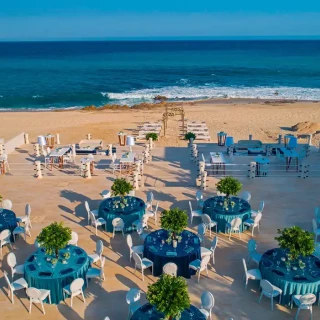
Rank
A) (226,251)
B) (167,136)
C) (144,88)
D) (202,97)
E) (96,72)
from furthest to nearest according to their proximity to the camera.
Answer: (96,72)
(144,88)
(202,97)
(167,136)
(226,251)

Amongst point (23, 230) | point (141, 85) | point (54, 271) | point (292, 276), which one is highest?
point (292, 276)

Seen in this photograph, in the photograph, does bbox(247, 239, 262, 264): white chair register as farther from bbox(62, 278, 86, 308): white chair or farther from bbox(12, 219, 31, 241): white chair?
bbox(12, 219, 31, 241): white chair

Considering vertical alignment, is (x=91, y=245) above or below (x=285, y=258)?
below

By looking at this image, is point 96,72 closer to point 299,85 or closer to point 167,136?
point 299,85

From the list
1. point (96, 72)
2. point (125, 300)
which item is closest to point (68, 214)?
point (125, 300)

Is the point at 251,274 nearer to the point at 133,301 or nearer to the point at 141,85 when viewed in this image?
the point at 133,301

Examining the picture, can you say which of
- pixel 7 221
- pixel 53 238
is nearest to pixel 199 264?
pixel 53 238
